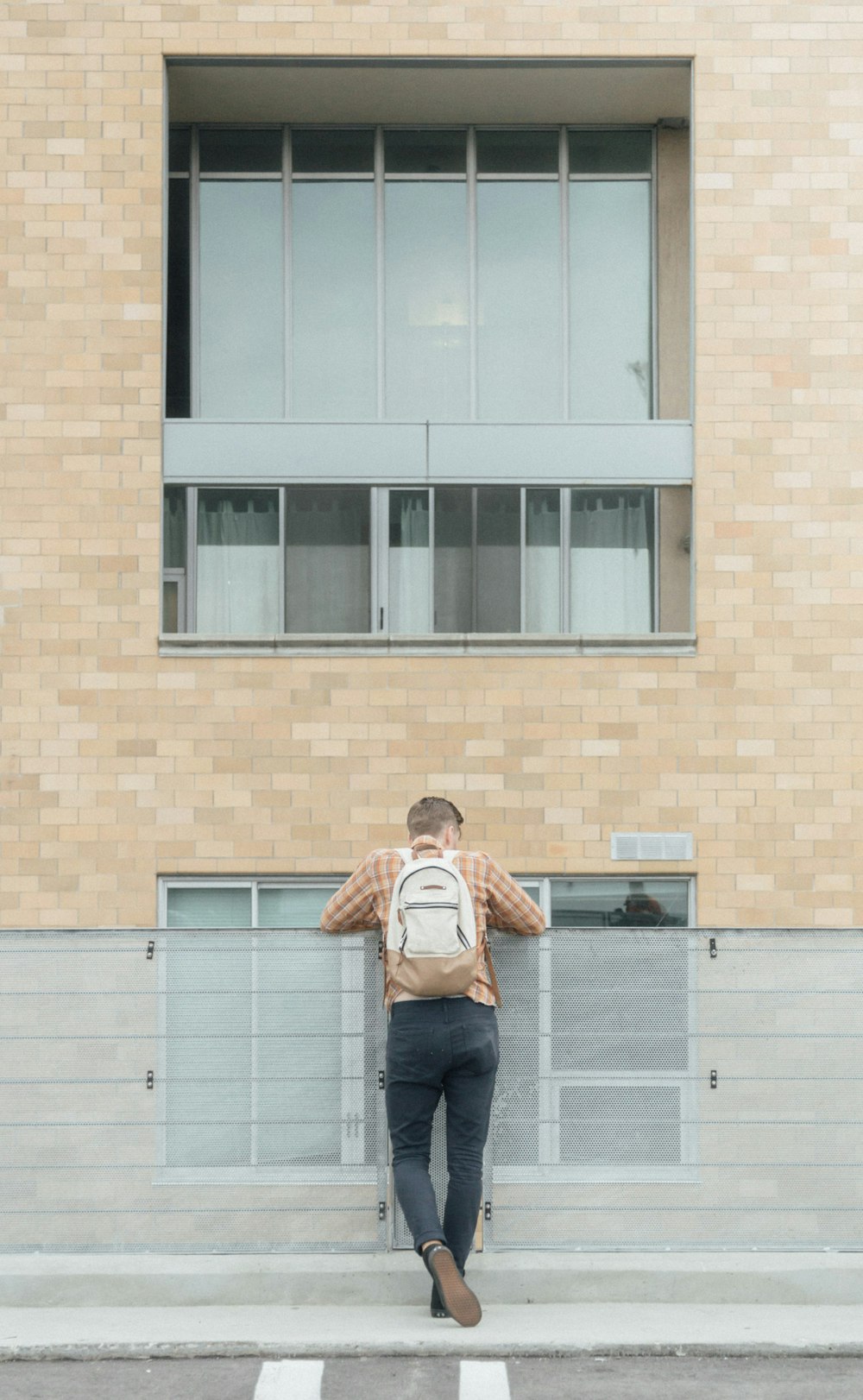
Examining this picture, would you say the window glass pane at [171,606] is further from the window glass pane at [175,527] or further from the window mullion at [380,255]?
the window mullion at [380,255]

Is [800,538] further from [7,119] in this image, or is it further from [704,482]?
[7,119]

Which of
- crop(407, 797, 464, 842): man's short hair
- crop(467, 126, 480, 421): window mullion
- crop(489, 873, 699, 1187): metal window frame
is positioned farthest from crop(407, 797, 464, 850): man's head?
crop(467, 126, 480, 421): window mullion

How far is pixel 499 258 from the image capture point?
12906 mm

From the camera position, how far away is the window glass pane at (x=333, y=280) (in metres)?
12.8

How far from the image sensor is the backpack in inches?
231

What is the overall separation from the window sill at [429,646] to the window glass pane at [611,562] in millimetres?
588

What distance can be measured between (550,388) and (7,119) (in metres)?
4.78

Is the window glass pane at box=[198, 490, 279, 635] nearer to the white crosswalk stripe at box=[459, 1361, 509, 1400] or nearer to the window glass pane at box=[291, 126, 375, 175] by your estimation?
the window glass pane at box=[291, 126, 375, 175]

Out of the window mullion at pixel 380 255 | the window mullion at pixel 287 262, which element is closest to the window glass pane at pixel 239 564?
the window mullion at pixel 287 262

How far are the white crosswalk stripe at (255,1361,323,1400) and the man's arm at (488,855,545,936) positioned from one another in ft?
5.94

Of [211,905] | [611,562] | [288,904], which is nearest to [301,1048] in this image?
[288,904]

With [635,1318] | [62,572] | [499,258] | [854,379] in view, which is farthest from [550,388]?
[635,1318]

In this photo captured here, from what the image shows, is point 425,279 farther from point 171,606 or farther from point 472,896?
point 472,896

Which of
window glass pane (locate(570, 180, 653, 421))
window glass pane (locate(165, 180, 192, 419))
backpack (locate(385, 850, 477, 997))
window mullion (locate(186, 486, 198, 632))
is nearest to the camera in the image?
backpack (locate(385, 850, 477, 997))
